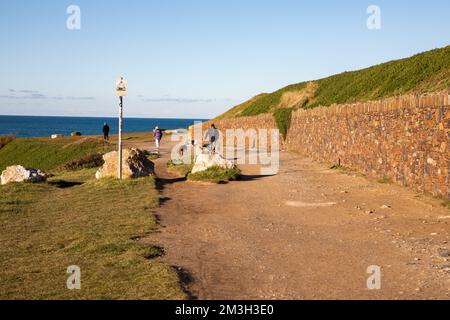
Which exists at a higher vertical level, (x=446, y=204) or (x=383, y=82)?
(x=383, y=82)

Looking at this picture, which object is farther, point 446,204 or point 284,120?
point 284,120

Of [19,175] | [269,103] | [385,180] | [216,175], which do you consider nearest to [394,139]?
[385,180]

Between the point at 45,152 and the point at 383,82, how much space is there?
980 inches

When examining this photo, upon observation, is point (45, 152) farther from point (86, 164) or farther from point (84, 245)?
point (84, 245)

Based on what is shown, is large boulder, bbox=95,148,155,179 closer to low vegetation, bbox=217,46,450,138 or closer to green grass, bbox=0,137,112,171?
low vegetation, bbox=217,46,450,138

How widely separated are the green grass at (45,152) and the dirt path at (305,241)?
23.2 metres

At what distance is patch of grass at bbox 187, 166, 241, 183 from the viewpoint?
17.2 meters

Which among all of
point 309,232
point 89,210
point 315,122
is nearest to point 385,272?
point 309,232

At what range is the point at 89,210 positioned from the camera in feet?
41.1

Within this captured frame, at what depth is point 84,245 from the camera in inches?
347

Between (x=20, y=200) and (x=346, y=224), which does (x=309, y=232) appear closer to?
(x=346, y=224)

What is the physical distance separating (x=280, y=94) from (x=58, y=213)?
135 ft

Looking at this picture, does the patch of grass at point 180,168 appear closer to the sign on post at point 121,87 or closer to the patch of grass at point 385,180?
the sign on post at point 121,87
